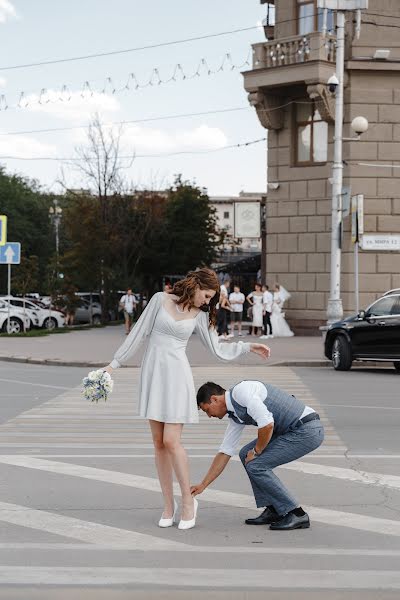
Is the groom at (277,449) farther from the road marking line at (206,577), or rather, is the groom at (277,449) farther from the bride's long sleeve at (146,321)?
the road marking line at (206,577)

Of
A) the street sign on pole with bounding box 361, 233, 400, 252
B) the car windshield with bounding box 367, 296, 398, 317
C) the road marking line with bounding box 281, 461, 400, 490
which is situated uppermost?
the street sign on pole with bounding box 361, 233, 400, 252

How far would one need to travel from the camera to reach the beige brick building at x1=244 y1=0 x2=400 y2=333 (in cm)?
3039

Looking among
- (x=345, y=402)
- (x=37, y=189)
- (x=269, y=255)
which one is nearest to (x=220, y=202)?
(x=37, y=189)

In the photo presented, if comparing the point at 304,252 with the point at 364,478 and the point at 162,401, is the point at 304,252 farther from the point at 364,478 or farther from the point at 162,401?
the point at 162,401

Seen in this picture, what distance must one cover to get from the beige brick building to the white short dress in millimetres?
23695

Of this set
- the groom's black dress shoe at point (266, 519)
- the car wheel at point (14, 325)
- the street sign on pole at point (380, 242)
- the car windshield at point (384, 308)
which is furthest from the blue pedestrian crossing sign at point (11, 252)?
the groom's black dress shoe at point (266, 519)

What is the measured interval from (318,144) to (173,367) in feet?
83.6

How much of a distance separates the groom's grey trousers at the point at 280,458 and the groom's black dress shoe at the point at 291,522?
6 centimetres

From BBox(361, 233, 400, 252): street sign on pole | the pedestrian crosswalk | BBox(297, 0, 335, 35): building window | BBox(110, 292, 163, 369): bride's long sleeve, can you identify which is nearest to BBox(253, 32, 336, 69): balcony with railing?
BBox(297, 0, 335, 35): building window

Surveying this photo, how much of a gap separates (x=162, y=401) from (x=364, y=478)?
2.69 m

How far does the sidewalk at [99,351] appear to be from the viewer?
23.0m

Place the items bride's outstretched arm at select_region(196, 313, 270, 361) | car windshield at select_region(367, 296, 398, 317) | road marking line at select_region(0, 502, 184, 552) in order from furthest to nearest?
car windshield at select_region(367, 296, 398, 317), bride's outstretched arm at select_region(196, 313, 270, 361), road marking line at select_region(0, 502, 184, 552)

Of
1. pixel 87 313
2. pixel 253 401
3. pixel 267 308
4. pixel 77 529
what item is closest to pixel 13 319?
pixel 267 308

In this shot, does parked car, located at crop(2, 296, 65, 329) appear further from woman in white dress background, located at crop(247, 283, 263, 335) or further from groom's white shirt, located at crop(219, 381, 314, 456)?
groom's white shirt, located at crop(219, 381, 314, 456)
